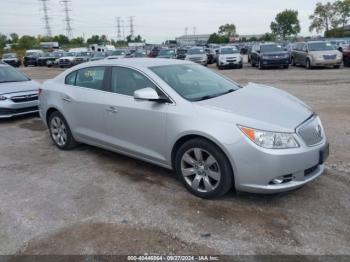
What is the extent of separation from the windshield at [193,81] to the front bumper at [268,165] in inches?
38.6

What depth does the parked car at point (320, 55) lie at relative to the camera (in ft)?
65.1

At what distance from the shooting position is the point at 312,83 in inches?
556

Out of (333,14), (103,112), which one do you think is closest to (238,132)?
(103,112)

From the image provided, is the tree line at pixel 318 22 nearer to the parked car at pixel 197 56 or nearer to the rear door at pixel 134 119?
the parked car at pixel 197 56

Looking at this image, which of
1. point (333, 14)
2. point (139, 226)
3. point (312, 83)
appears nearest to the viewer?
point (139, 226)

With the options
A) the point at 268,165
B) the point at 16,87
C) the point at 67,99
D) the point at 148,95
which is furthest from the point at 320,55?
the point at 268,165

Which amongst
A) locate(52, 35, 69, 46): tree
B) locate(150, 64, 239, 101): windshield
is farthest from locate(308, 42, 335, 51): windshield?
locate(52, 35, 69, 46): tree

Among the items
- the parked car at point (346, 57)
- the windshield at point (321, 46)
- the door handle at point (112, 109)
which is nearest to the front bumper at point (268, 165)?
the door handle at point (112, 109)

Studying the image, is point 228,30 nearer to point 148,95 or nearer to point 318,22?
point 318,22

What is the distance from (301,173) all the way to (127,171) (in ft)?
7.97

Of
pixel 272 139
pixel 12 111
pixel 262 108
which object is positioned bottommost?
pixel 12 111

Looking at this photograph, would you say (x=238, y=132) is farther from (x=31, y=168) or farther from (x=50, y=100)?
(x=50, y=100)

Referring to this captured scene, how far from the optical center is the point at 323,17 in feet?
310

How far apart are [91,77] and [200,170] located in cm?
247
